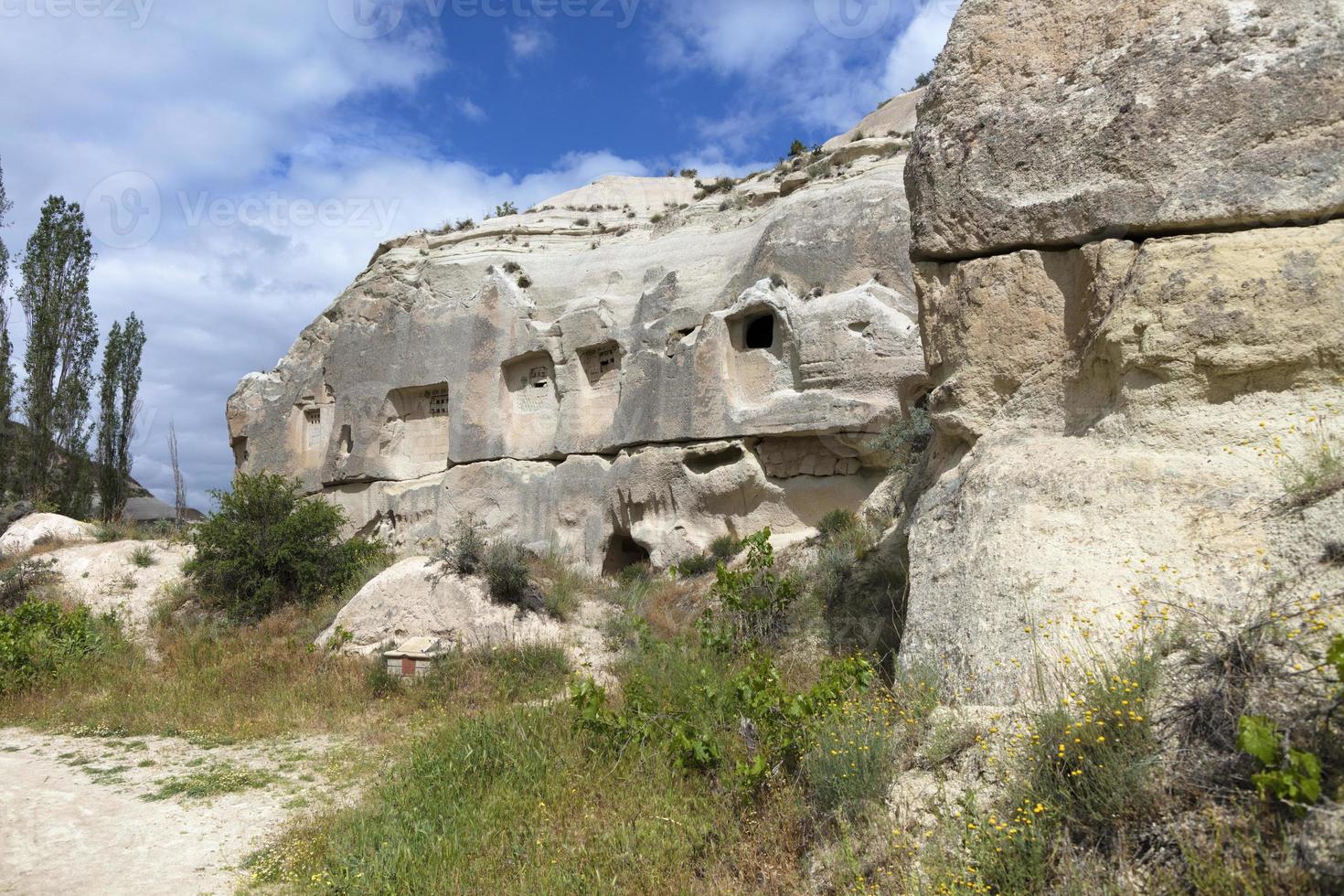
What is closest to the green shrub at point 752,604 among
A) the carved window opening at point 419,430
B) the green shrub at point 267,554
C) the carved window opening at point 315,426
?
the green shrub at point 267,554

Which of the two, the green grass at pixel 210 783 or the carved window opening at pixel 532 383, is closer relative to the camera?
the green grass at pixel 210 783

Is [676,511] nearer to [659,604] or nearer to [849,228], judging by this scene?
[659,604]

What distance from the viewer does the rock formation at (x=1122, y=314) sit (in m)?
3.22

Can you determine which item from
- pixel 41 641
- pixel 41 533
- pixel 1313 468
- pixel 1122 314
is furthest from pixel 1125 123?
pixel 41 533

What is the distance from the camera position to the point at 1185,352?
3666mm

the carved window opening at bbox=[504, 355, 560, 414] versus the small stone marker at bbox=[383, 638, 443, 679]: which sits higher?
the carved window opening at bbox=[504, 355, 560, 414]

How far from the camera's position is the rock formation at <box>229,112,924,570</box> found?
440 inches

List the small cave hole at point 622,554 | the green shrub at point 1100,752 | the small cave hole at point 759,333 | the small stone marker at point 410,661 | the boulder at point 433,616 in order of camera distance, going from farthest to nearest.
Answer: the small cave hole at point 622,554 < the small cave hole at point 759,333 < the boulder at point 433,616 < the small stone marker at point 410,661 < the green shrub at point 1100,752

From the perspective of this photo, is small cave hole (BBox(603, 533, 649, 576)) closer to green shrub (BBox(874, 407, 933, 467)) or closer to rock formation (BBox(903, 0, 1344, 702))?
green shrub (BBox(874, 407, 933, 467))

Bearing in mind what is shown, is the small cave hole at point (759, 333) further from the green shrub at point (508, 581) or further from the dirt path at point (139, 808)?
the dirt path at point (139, 808)

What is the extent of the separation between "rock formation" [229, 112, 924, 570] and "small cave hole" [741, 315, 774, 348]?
0.10ft

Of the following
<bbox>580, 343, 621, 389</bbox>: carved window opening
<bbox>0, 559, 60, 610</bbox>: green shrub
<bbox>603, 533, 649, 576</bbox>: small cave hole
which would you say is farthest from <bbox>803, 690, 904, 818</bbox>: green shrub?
<bbox>0, 559, 60, 610</bbox>: green shrub

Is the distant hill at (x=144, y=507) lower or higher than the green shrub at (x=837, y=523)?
higher

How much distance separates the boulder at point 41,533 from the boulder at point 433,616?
8.16 m
